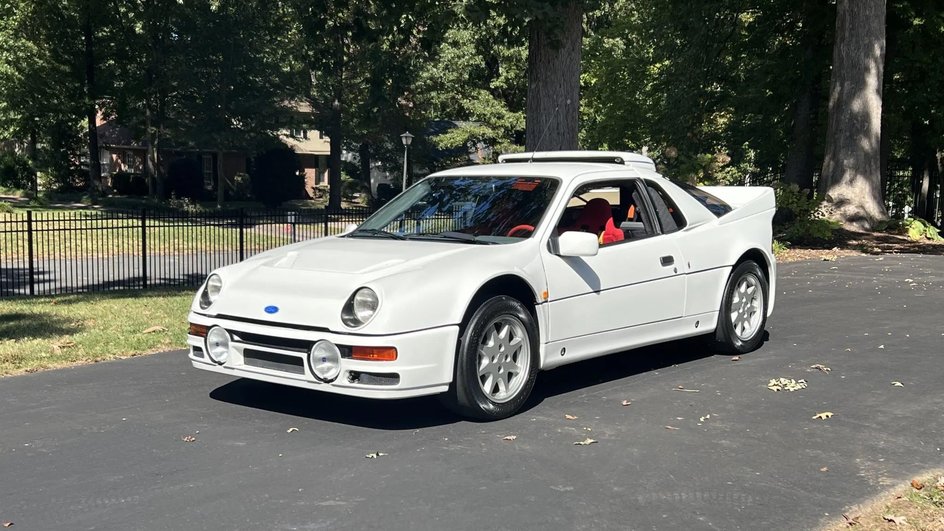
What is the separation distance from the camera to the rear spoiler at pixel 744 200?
9.02m

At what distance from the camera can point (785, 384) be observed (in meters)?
7.69

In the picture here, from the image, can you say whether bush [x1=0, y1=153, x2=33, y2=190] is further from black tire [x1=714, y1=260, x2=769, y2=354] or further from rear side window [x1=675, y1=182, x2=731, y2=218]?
black tire [x1=714, y1=260, x2=769, y2=354]

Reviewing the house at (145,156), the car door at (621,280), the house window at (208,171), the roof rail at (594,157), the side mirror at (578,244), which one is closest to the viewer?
the side mirror at (578,244)

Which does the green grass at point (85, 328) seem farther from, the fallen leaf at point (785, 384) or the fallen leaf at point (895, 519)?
the fallen leaf at point (895, 519)

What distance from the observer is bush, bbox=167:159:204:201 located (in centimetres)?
5150

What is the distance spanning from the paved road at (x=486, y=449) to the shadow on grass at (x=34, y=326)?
224cm

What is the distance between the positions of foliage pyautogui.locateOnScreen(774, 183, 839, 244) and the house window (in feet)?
130

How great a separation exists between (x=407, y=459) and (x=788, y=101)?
2440 centimetres

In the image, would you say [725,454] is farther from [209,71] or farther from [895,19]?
[209,71]

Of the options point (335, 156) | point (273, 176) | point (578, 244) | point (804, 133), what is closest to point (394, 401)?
point (578, 244)

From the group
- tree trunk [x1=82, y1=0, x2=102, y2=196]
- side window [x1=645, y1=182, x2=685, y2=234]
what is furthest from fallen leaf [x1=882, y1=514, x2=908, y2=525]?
tree trunk [x1=82, y1=0, x2=102, y2=196]

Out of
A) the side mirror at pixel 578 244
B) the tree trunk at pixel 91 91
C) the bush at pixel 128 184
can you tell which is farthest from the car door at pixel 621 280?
the bush at pixel 128 184

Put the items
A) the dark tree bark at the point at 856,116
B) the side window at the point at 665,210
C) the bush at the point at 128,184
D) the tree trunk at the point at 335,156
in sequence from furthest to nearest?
the bush at the point at 128,184, the tree trunk at the point at 335,156, the dark tree bark at the point at 856,116, the side window at the point at 665,210

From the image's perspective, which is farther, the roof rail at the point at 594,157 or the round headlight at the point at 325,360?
the roof rail at the point at 594,157
